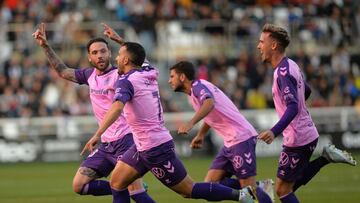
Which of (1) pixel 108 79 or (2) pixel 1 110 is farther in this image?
(2) pixel 1 110

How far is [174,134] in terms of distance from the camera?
27.2m

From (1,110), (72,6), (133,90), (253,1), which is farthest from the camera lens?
(253,1)

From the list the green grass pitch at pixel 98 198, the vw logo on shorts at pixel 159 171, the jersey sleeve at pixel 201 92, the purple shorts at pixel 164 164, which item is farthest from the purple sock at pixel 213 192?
the green grass pitch at pixel 98 198

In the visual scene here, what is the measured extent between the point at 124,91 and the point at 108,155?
5.89ft

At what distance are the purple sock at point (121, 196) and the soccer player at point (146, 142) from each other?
0.08 m

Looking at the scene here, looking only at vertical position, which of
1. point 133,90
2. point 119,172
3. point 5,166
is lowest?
point 5,166

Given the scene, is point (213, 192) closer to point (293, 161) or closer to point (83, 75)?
point (293, 161)

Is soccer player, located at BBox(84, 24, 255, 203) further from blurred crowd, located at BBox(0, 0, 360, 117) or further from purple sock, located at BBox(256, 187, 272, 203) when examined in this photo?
blurred crowd, located at BBox(0, 0, 360, 117)

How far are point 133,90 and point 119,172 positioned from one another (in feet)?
3.48

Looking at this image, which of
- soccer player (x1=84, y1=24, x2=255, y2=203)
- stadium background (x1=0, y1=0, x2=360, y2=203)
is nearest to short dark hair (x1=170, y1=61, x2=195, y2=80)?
soccer player (x1=84, y1=24, x2=255, y2=203)

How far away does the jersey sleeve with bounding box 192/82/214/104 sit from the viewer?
1231 cm

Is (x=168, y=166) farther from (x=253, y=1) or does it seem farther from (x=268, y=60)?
(x=253, y=1)

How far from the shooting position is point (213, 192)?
12039mm

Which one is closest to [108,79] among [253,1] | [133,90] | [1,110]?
[133,90]
